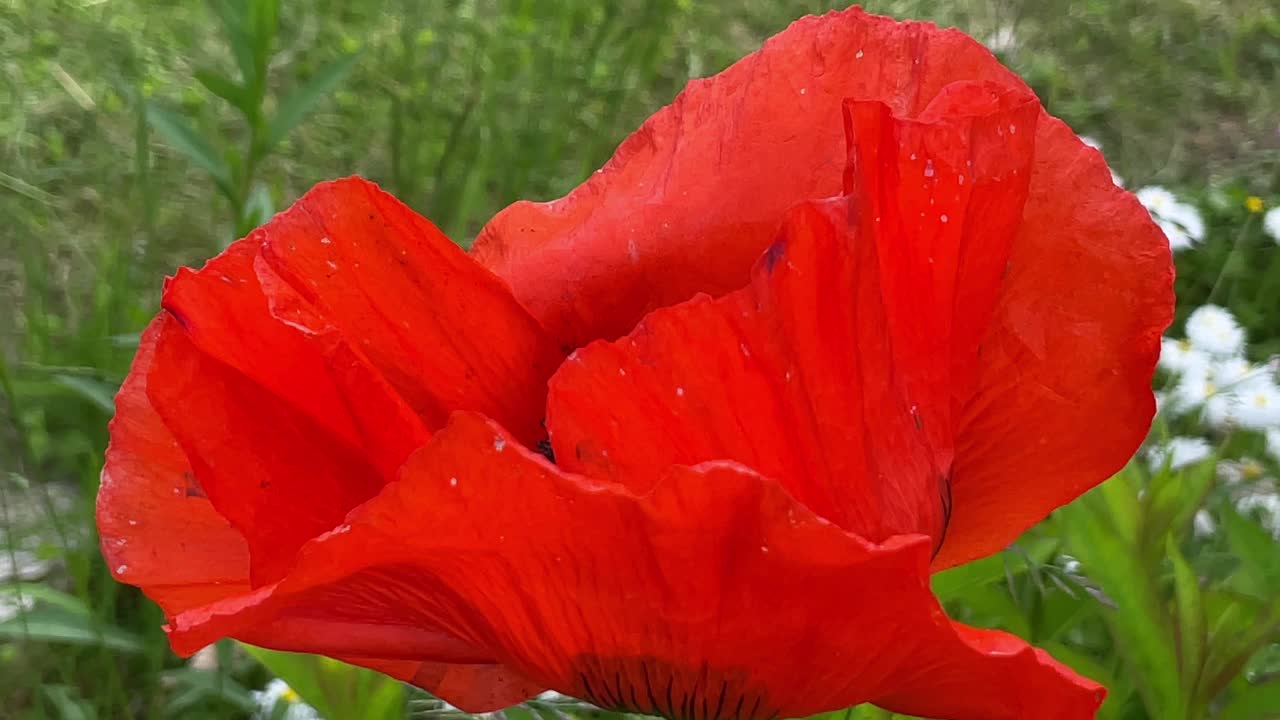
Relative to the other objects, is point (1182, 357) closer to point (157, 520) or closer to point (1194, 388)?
point (1194, 388)

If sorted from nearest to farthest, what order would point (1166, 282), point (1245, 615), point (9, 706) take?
point (1166, 282) < point (1245, 615) < point (9, 706)

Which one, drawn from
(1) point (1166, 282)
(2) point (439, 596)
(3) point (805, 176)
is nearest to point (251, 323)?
(2) point (439, 596)

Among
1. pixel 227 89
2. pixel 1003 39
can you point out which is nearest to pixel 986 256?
pixel 227 89

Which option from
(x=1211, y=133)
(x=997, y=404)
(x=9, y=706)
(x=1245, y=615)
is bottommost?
(x=1211, y=133)

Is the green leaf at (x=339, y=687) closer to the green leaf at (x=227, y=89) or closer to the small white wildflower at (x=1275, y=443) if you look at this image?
the green leaf at (x=227, y=89)

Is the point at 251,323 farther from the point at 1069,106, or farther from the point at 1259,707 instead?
the point at 1069,106

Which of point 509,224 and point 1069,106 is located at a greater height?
point 509,224

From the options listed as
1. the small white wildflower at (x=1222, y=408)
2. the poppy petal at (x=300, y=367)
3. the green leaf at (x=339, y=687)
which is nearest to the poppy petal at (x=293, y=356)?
the poppy petal at (x=300, y=367)

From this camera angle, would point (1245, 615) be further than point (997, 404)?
Yes
